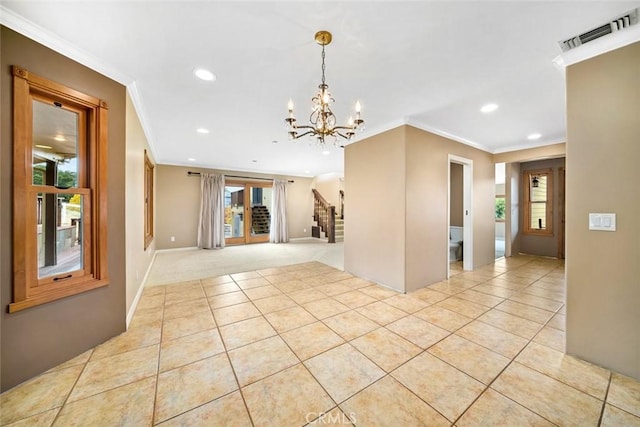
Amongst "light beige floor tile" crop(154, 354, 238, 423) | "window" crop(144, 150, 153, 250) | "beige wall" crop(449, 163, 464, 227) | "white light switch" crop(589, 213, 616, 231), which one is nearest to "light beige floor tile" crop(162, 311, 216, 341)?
"light beige floor tile" crop(154, 354, 238, 423)

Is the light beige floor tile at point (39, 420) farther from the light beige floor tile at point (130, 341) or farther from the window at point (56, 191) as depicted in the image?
the window at point (56, 191)

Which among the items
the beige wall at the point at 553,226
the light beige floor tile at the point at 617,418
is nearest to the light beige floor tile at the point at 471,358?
the light beige floor tile at the point at 617,418

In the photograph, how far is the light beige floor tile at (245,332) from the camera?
212 centimetres

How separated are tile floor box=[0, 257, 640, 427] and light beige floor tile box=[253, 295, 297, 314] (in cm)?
4

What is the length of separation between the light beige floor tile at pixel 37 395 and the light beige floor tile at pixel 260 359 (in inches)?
41.7

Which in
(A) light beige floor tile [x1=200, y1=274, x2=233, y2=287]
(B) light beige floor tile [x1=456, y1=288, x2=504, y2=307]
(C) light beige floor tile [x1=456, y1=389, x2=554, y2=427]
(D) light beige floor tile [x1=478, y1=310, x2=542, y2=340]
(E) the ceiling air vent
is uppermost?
(E) the ceiling air vent

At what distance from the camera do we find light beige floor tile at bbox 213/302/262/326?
252 cm

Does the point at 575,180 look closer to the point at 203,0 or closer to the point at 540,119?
the point at 540,119

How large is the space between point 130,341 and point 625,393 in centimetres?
380

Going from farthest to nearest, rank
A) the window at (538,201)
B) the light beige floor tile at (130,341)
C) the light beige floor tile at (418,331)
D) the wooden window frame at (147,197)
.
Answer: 1. the window at (538,201)
2. the wooden window frame at (147,197)
3. the light beige floor tile at (418,331)
4. the light beige floor tile at (130,341)

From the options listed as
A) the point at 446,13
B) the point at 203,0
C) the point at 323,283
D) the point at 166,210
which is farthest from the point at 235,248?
the point at 446,13

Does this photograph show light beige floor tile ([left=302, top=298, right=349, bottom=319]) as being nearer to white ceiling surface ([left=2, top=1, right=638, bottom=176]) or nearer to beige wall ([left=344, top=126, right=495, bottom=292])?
beige wall ([left=344, top=126, right=495, bottom=292])

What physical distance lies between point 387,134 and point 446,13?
1.97m

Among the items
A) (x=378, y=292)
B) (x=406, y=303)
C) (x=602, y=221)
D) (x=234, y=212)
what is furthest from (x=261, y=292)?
(x=234, y=212)
